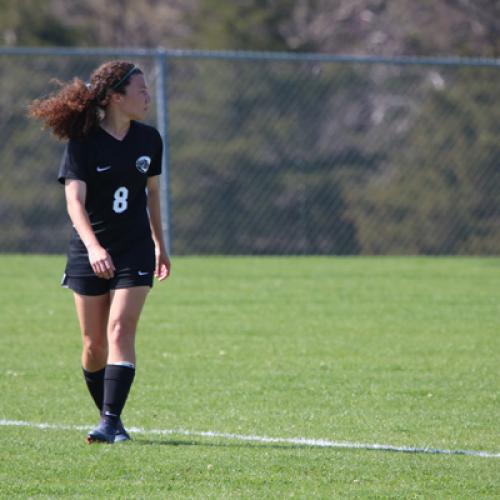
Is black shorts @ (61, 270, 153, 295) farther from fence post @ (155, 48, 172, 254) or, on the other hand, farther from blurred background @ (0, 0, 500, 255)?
blurred background @ (0, 0, 500, 255)

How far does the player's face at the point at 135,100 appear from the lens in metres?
6.18

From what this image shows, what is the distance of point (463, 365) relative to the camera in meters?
8.82

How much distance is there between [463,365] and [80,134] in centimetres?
394

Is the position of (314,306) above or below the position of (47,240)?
above

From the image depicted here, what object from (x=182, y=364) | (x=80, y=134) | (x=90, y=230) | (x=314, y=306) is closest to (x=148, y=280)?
(x=90, y=230)

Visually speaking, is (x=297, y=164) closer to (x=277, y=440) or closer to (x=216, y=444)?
(x=277, y=440)

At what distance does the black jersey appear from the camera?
6.12 metres

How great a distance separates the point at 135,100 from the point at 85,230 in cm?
78

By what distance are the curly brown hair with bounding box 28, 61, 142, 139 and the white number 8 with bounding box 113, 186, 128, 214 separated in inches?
13.8

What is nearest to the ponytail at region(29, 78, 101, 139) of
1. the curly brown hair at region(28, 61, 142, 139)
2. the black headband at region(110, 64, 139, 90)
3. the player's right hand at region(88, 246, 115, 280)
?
the curly brown hair at region(28, 61, 142, 139)

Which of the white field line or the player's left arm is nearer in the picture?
the white field line

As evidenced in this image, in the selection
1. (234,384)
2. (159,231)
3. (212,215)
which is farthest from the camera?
(212,215)

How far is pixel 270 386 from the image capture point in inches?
315

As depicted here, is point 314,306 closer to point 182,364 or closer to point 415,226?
point 182,364
